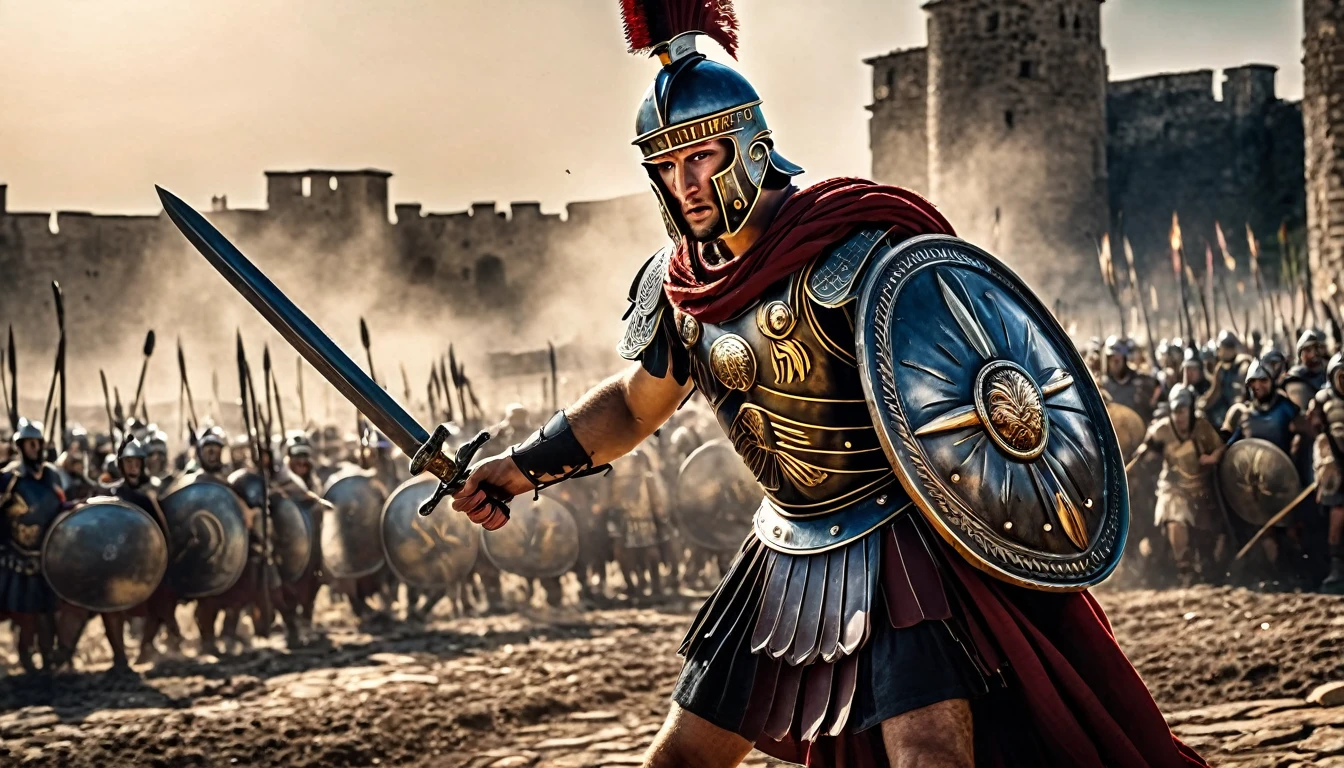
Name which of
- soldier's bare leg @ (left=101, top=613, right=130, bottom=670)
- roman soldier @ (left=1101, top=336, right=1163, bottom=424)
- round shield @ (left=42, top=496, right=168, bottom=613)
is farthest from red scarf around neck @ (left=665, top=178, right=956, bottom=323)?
roman soldier @ (left=1101, top=336, right=1163, bottom=424)

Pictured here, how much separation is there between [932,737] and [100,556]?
7.09m

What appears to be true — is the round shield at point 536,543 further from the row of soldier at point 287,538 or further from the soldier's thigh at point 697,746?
the soldier's thigh at point 697,746

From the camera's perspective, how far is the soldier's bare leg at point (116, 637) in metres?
9.62

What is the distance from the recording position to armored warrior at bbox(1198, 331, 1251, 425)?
1186cm

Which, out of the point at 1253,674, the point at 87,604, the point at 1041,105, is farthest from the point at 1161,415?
the point at 1041,105

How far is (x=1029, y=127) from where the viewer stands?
33.6 metres

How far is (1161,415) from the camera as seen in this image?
11.7m

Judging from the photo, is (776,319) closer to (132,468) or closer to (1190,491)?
(132,468)

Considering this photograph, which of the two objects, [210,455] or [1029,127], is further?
[1029,127]

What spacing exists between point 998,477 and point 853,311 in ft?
1.39

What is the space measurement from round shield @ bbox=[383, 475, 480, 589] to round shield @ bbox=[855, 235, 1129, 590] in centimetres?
768

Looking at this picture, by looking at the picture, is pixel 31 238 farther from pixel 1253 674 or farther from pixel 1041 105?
pixel 1253 674

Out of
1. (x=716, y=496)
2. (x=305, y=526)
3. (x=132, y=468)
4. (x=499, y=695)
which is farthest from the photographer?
(x=716, y=496)

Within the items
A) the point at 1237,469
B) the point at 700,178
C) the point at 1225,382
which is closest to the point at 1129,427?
the point at 1225,382
